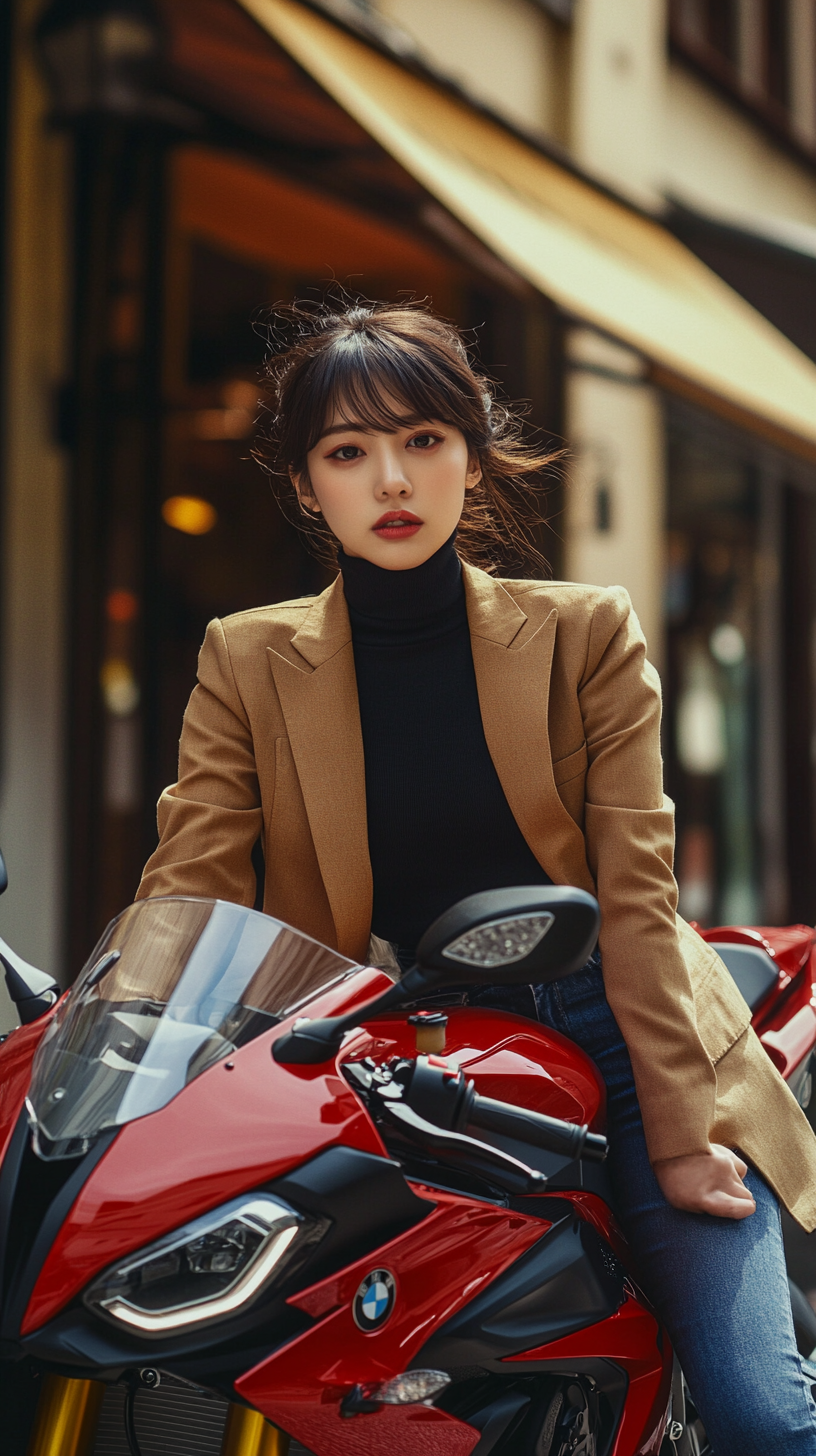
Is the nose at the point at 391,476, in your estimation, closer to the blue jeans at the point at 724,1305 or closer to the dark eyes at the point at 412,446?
the dark eyes at the point at 412,446

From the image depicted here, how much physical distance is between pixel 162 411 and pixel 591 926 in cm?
459

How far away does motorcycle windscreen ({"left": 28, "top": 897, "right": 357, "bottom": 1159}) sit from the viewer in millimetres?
1301

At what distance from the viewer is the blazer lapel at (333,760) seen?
1868 mm

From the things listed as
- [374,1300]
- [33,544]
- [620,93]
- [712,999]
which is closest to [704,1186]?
[712,999]

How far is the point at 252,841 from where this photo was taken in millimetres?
1984

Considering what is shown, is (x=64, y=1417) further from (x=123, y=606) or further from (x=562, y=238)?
(x=562, y=238)

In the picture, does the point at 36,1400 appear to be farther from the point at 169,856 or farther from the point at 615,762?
the point at 615,762

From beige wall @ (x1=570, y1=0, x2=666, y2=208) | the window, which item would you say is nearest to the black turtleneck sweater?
beige wall @ (x1=570, y1=0, x2=666, y2=208)

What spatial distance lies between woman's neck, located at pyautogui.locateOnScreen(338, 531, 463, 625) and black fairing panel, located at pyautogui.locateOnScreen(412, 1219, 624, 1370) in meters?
0.83

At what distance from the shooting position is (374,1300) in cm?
133

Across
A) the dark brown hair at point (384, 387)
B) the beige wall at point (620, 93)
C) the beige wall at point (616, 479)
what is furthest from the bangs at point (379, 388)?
the beige wall at point (620, 93)

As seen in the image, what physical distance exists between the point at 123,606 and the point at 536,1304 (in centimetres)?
438

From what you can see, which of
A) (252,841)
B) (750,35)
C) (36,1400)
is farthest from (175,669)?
(750,35)

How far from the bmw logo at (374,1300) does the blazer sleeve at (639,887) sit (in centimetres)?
51
